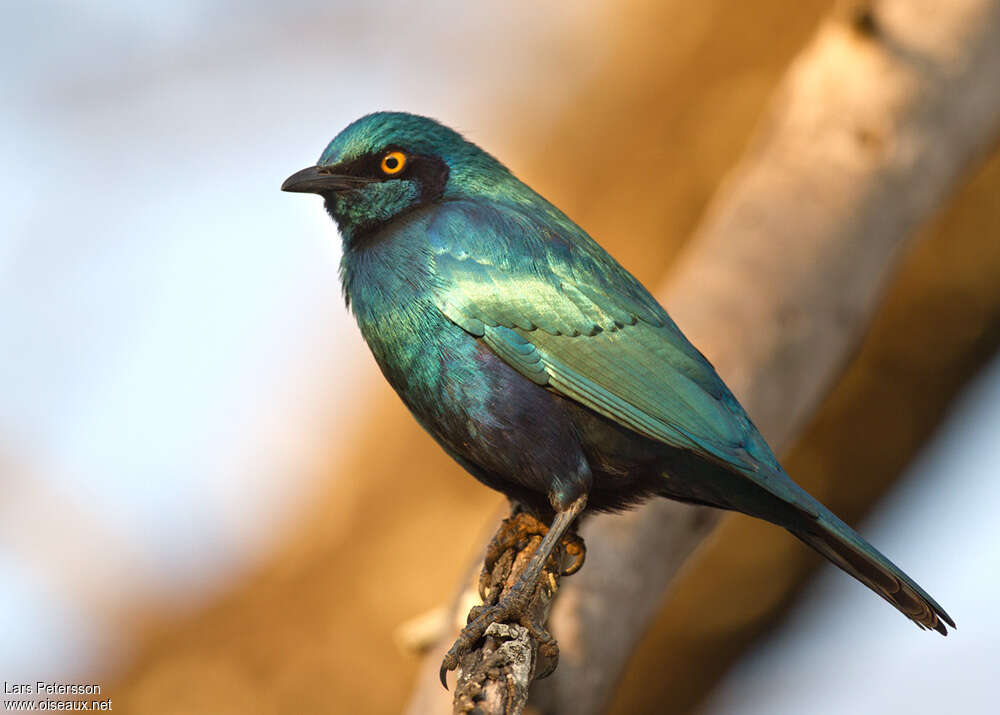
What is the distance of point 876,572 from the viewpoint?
3758 millimetres

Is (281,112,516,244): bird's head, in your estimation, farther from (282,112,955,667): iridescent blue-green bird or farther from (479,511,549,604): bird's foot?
(479,511,549,604): bird's foot

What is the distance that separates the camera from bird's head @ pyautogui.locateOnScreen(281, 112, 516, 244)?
413cm

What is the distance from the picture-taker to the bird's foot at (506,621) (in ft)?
11.8

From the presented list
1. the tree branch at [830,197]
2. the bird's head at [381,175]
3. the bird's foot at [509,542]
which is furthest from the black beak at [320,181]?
the tree branch at [830,197]

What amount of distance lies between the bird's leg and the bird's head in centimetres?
124

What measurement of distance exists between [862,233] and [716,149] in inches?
70.7

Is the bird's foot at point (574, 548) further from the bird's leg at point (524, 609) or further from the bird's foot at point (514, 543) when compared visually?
the bird's leg at point (524, 609)

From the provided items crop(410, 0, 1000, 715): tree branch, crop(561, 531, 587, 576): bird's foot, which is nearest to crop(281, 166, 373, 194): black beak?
crop(561, 531, 587, 576): bird's foot

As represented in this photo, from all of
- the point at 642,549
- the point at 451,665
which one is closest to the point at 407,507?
the point at 642,549

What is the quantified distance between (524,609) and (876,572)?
116 centimetres

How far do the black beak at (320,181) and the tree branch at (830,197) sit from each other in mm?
1967

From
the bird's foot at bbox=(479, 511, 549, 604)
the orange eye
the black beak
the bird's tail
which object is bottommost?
the bird's foot at bbox=(479, 511, 549, 604)

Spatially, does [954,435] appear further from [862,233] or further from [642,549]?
[642,549]

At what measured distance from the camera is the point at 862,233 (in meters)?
5.62
